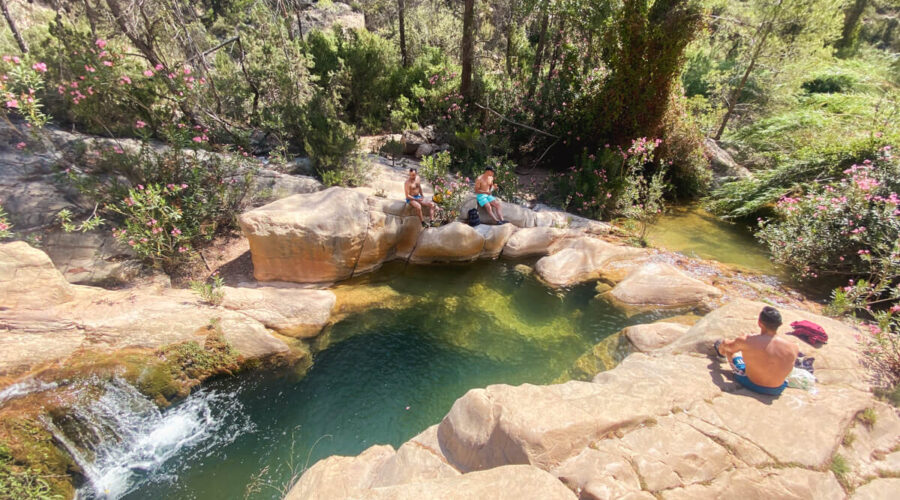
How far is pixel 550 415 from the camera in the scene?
3068mm

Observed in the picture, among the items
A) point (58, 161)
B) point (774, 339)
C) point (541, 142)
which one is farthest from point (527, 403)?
point (541, 142)

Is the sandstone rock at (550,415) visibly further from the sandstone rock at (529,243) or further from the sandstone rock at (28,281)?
the sandstone rock at (28,281)

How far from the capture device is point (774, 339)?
136 inches

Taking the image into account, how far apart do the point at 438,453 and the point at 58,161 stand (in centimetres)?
723

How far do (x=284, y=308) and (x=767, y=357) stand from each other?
577 centimetres

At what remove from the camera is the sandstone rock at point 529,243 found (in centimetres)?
760

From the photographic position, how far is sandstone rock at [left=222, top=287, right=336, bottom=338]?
5.34 m

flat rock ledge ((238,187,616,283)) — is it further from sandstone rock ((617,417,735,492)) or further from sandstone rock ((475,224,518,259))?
sandstone rock ((617,417,735,492))

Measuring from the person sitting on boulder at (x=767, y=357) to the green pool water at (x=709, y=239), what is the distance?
15.1ft

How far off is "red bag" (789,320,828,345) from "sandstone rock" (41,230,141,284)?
883 centimetres

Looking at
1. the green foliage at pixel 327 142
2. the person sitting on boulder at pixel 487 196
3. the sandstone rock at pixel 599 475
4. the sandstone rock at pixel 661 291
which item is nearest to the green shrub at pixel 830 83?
the sandstone rock at pixel 661 291

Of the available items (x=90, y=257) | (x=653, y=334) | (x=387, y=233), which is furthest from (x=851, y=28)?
(x=90, y=257)

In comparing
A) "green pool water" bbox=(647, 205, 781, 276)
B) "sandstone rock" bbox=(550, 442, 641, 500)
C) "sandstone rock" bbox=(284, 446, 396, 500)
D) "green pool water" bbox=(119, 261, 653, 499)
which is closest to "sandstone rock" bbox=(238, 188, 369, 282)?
"green pool water" bbox=(119, 261, 653, 499)

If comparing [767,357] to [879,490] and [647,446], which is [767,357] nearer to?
[879,490]
